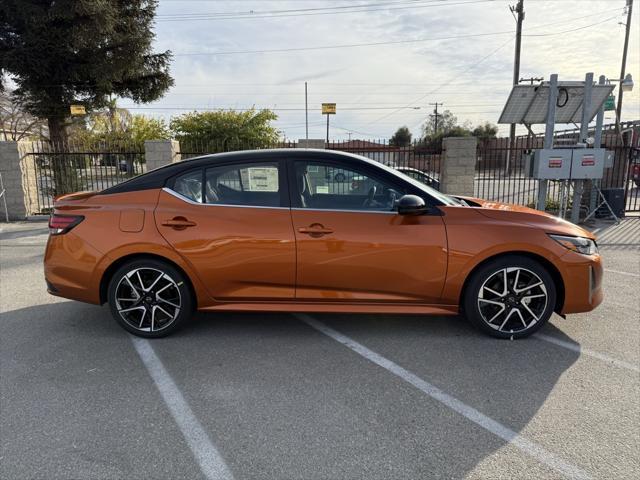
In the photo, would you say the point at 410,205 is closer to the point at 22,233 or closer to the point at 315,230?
the point at 315,230

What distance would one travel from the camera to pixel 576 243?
379 cm

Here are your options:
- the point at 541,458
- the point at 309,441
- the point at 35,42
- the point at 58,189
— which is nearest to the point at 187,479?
the point at 309,441

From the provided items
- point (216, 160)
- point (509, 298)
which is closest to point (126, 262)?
point (216, 160)

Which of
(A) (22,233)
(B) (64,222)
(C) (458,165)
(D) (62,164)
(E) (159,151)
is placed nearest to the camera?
(B) (64,222)

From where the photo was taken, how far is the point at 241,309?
12.8ft

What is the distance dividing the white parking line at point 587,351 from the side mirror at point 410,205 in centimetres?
158

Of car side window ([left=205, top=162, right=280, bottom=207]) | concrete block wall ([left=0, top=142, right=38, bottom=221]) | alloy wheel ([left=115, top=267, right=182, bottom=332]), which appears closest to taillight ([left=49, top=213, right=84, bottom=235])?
alloy wheel ([left=115, top=267, right=182, bottom=332])

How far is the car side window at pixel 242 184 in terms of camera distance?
3.88m

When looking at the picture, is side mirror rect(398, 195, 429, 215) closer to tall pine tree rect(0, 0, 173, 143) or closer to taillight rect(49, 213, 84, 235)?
taillight rect(49, 213, 84, 235)

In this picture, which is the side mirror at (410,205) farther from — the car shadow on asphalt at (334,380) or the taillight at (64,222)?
the taillight at (64,222)

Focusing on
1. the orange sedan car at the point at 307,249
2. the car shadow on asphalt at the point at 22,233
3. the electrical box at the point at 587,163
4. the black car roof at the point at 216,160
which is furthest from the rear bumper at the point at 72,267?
the electrical box at the point at 587,163

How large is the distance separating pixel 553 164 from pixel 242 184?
7.16 meters

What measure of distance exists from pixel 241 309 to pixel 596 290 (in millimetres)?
3012

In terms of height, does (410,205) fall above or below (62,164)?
below
